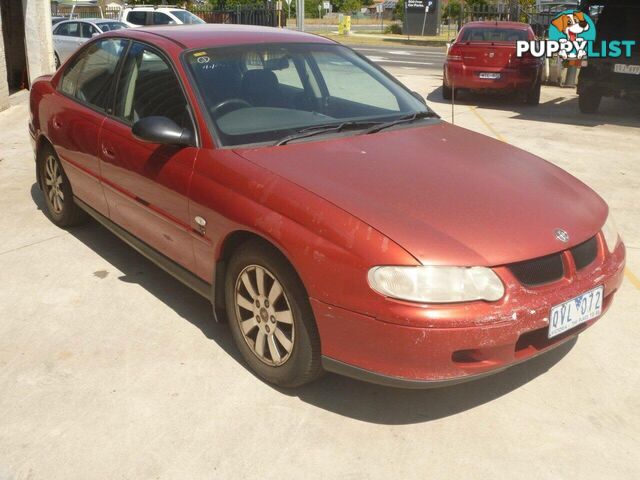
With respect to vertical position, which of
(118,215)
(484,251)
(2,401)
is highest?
(484,251)

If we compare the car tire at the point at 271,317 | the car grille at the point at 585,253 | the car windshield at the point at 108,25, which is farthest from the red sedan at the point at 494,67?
the car tire at the point at 271,317

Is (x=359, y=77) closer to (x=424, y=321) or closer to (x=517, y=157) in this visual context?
(x=517, y=157)

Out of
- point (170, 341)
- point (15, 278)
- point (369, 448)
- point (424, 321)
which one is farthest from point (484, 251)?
point (15, 278)

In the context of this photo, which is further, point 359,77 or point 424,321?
point 359,77

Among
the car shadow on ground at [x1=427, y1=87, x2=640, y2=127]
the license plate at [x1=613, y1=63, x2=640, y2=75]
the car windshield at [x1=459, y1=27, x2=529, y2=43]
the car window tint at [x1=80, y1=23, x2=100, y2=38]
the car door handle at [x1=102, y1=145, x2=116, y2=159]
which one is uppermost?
the car windshield at [x1=459, y1=27, x2=529, y2=43]

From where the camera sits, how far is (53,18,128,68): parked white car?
759 inches

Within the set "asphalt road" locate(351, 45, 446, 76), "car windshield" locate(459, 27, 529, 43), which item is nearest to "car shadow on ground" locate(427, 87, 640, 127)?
"car windshield" locate(459, 27, 529, 43)

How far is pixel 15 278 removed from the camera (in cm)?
486

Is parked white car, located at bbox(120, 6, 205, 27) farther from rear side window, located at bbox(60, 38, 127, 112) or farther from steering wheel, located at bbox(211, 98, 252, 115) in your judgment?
steering wheel, located at bbox(211, 98, 252, 115)

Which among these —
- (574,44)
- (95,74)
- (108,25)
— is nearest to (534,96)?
(574,44)

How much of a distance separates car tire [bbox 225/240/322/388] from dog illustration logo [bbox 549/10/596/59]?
10.8 m

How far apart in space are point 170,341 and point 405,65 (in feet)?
68.0

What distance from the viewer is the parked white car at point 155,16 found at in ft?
74.7

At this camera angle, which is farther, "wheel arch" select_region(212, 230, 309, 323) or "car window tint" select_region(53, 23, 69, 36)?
"car window tint" select_region(53, 23, 69, 36)
